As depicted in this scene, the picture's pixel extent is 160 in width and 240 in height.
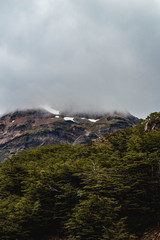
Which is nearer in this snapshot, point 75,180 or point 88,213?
point 88,213

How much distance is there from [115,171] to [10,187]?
1587 centimetres

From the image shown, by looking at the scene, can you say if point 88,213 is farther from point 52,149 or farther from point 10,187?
point 52,149

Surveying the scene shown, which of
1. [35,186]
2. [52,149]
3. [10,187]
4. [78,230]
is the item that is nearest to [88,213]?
[78,230]

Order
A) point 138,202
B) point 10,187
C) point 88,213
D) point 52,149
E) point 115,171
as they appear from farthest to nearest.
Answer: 1. point 52,149
2. point 10,187
3. point 115,171
4. point 138,202
5. point 88,213

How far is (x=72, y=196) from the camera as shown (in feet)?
61.9

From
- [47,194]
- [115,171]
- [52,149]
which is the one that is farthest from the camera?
[52,149]

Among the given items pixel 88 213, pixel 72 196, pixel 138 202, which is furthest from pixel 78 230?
pixel 138 202

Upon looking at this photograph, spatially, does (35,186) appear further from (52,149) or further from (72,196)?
(52,149)

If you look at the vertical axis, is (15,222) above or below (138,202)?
below

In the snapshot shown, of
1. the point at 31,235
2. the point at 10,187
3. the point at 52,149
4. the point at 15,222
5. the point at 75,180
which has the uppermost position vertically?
the point at 52,149

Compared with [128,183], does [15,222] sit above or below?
below

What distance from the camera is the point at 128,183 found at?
17.2 metres

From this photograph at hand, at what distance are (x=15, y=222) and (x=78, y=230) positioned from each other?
685 cm

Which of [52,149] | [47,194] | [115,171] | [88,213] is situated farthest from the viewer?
[52,149]
